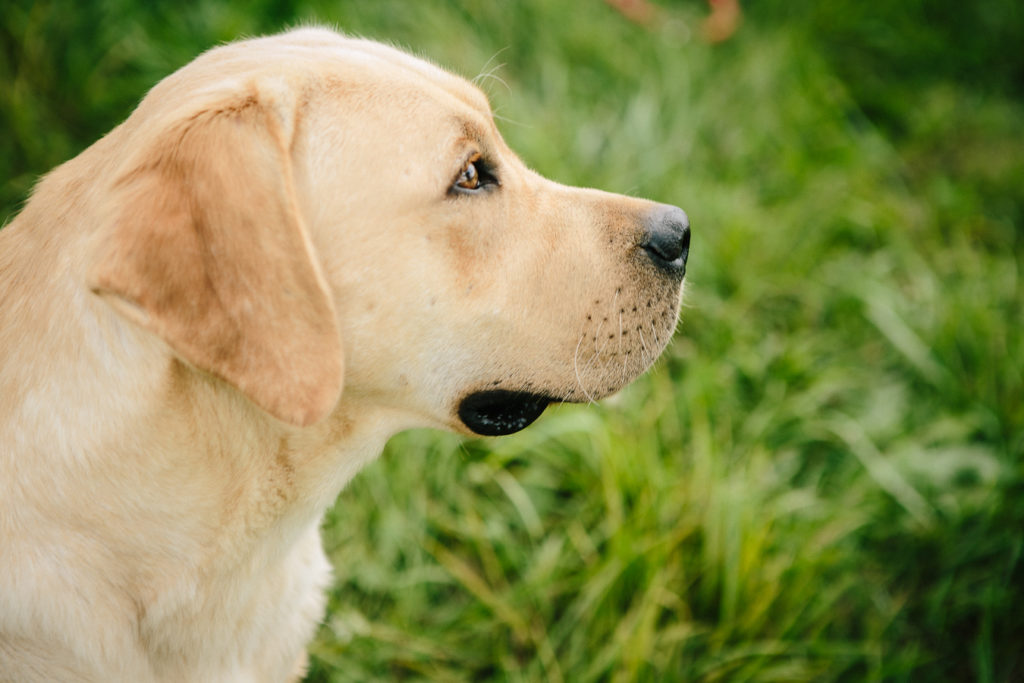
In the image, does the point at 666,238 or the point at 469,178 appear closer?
the point at 469,178

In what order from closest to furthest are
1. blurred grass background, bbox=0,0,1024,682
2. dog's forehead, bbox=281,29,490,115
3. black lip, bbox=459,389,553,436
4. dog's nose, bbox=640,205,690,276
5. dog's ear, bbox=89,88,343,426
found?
dog's ear, bbox=89,88,343,426 < dog's forehead, bbox=281,29,490,115 < black lip, bbox=459,389,553,436 < dog's nose, bbox=640,205,690,276 < blurred grass background, bbox=0,0,1024,682

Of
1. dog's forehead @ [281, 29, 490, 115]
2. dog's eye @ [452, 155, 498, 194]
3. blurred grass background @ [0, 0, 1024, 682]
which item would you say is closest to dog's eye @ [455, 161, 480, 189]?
dog's eye @ [452, 155, 498, 194]

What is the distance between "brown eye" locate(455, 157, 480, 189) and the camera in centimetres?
196

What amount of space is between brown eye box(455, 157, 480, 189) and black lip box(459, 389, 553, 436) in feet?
1.83

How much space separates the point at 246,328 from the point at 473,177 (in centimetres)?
74

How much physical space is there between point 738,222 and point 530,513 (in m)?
2.33

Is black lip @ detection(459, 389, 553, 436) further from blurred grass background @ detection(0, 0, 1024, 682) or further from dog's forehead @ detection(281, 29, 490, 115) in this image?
blurred grass background @ detection(0, 0, 1024, 682)

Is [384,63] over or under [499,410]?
over

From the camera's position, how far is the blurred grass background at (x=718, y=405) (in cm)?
301

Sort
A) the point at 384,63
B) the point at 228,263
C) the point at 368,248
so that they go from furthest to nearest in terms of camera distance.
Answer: the point at 384,63
the point at 368,248
the point at 228,263

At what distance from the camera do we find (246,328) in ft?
5.16

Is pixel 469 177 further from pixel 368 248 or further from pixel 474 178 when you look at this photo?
pixel 368 248

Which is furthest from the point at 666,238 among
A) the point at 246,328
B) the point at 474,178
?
the point at 246,328

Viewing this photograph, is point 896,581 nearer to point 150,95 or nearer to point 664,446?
point 664,446
